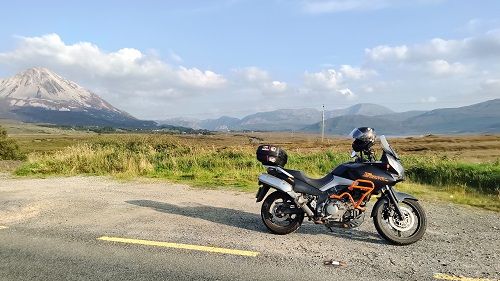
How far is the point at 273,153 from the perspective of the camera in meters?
7.43

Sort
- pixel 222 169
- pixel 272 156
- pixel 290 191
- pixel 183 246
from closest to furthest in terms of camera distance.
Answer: pixel 183 246, pixel 290 191, pixel 272 156, pixel 222 169

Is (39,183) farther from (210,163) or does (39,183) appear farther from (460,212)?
(460,212)

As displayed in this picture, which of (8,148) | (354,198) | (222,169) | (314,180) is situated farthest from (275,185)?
(8,148)

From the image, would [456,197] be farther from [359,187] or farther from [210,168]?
[210,168]

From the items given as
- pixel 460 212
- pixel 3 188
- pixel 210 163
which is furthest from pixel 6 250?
pixel 210 163

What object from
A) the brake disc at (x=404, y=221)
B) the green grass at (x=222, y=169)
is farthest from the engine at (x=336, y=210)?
the green grass at (x=222, y=169)

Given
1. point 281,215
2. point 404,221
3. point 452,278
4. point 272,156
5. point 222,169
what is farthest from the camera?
point 222,169

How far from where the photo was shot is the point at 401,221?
667 cm

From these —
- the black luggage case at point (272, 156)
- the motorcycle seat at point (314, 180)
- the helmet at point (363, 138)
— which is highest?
the helmet at point (363, 138)

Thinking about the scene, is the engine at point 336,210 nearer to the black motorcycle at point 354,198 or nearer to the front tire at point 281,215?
the black motorcycle at point 354,198

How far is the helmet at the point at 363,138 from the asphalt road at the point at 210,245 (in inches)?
58.4

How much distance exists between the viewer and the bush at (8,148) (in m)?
35.0

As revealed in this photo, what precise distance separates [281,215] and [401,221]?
1918 mm

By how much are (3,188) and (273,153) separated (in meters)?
9.48
